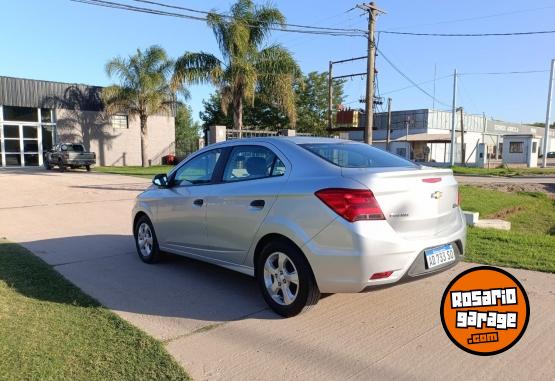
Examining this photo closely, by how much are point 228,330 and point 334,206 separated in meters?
1.39

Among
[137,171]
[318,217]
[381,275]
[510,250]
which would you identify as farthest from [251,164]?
[137,171]

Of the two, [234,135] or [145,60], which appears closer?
[234,135]

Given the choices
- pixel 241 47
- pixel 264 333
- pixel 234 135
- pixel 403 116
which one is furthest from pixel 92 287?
pixel 403 116

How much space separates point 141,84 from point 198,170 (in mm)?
26628

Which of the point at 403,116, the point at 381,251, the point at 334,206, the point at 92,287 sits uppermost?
the point at 403,116

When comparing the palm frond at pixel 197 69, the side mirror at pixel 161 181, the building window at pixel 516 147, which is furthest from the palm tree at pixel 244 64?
the building window at pixel 516 147

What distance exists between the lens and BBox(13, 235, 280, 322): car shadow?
4367 millimetres

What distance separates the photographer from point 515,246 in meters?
6.87

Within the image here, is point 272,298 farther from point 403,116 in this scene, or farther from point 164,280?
point 403,116

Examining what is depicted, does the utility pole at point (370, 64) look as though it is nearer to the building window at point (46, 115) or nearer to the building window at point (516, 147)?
the building window at point (46, 115)

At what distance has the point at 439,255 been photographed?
3916 mm

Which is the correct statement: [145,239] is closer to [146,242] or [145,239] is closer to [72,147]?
[146,242]

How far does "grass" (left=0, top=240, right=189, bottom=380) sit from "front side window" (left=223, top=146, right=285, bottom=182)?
1762 mm

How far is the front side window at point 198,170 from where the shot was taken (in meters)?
5.16
